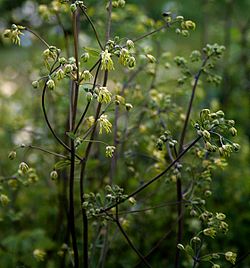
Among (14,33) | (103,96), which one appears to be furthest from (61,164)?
(14,33)

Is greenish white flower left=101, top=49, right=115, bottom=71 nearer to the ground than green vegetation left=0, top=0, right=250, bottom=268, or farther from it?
farther from it

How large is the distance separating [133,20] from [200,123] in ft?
5.59

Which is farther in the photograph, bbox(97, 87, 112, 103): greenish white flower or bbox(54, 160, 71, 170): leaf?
bbox(54, 160, 71, 170): leaf

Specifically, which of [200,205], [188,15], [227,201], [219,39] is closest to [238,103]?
[219,39]

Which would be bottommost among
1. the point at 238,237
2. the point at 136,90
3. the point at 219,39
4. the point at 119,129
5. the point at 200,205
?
the point at 238,237

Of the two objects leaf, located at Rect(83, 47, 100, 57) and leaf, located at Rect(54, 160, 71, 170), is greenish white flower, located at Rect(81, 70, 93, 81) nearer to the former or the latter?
leaf, located at Rect(83, 47, 100, 57)

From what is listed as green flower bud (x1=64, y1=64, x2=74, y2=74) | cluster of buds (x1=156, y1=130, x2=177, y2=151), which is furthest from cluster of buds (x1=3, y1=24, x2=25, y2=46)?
cluster of buds (x1=156, y1=130, x2=177, y2=151)

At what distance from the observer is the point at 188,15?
6.39 metres

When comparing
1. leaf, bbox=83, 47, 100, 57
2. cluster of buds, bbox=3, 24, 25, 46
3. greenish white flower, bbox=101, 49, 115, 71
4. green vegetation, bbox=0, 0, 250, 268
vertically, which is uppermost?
cluster of buds, bbox=3, 24, 25, 46

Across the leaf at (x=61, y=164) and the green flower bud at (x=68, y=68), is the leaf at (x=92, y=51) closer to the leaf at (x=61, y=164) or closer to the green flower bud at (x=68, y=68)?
the green flower bud at (x=68, y=68)

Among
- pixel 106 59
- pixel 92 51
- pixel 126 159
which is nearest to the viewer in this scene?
pixel 106 59

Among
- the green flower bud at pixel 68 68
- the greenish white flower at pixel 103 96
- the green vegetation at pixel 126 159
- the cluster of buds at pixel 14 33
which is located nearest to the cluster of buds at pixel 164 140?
the green vegetation at pixel 126 159

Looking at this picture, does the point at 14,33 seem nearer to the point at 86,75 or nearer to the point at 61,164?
the point at 86,75

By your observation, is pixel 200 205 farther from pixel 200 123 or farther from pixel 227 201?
pixel 227 201
